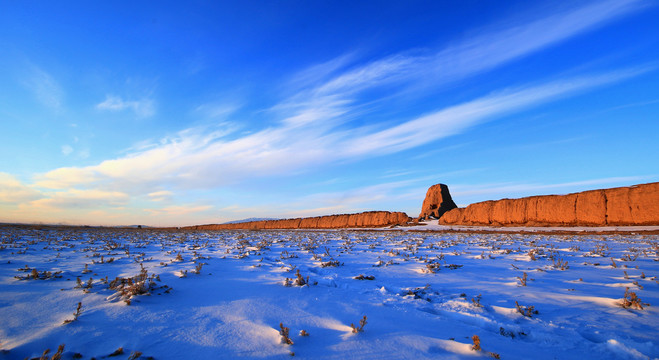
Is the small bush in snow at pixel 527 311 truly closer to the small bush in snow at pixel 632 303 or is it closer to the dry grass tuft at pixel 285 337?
the small bush in snow at pixel 632 303

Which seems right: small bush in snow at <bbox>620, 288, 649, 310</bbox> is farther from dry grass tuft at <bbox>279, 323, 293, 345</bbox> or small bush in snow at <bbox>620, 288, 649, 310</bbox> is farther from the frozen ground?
dry grass tuft at <bbox>279, 323, 293, 345</bbox>

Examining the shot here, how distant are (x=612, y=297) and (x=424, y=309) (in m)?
2.67

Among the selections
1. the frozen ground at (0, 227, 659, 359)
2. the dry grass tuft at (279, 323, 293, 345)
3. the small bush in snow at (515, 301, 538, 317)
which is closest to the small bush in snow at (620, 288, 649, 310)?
the frozen ground at (0, 227, 659, 359)

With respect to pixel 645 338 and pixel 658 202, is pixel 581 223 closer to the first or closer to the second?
pixel 658 202

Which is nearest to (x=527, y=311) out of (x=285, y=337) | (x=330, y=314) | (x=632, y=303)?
(x=632, y=303)

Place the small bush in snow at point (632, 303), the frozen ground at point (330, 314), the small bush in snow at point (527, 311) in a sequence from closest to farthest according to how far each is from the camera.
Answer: the frozen ground at point (330, 314)
the small bush in snow at point (527, 311)
the small bush in snow at point (632, 303)

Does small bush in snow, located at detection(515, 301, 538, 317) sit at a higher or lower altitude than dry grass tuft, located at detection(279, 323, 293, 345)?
lower

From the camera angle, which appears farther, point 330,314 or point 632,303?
point 632,303

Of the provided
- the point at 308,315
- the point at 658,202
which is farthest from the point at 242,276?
the point at 658,202

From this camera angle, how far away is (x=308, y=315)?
3.18m

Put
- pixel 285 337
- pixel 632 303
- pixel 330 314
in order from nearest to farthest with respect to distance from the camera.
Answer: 1. pixel 285 337
2. pixel 330 314
3. pixel 632 303

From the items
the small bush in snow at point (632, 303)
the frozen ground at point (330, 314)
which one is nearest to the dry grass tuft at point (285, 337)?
the frozen ground at point (330, 314)

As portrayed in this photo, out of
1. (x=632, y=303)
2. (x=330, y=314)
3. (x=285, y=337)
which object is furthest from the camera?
(x=632, y=303)

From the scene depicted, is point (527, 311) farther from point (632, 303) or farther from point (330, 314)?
point (330, 314)
